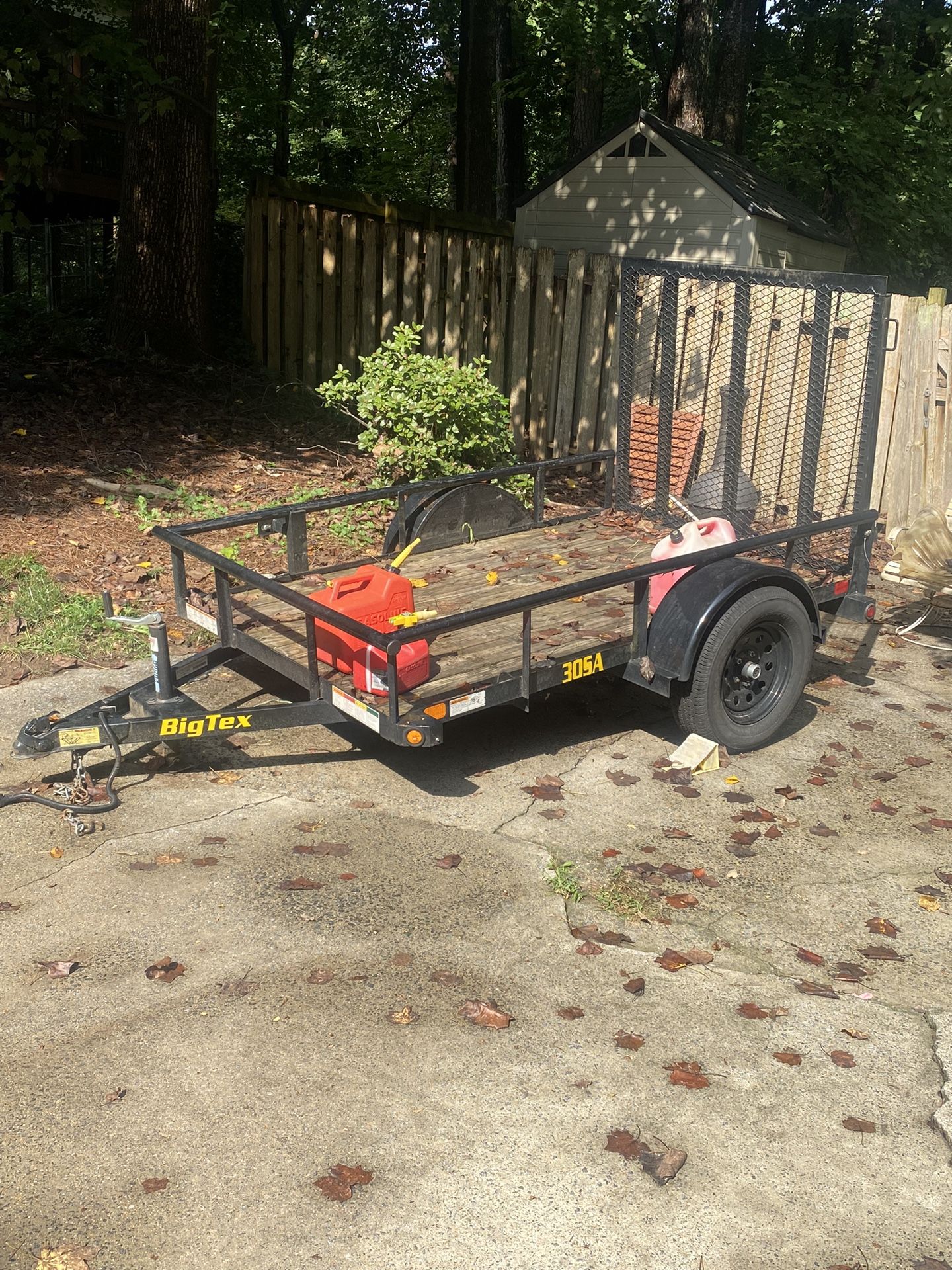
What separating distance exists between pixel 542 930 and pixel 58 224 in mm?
17695

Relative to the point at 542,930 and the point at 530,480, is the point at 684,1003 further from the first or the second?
the point at 530,480

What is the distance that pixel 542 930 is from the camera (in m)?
4.79

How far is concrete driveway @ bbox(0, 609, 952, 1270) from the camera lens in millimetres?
3383

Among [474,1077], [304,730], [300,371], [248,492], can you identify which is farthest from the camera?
[300,371]

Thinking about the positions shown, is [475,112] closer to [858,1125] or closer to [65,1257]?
[858,1125]

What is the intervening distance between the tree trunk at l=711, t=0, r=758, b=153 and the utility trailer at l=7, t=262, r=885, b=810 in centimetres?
1498

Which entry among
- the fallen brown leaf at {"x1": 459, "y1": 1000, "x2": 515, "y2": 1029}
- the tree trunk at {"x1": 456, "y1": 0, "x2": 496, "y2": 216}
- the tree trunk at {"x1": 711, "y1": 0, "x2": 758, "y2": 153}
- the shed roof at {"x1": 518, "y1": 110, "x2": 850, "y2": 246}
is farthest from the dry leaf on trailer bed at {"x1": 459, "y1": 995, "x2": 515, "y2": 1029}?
the tree trunk at {"x1": 711, "y1": 0, "x2": 758, "y2": 153}

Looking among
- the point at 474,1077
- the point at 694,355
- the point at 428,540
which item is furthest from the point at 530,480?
the point at 474,1077

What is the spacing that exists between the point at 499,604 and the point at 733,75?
20463 millimetres

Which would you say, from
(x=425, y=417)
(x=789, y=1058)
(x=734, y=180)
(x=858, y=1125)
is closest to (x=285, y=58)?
(x=734, y=180)

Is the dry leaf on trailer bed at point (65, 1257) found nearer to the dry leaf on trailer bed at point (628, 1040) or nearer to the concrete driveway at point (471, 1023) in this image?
the concrete driveway at point (471, 1023)

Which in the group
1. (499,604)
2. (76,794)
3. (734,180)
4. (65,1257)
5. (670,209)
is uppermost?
(734,180)

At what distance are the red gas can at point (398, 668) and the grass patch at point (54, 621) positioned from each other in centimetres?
245

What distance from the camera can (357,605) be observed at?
5848mm
